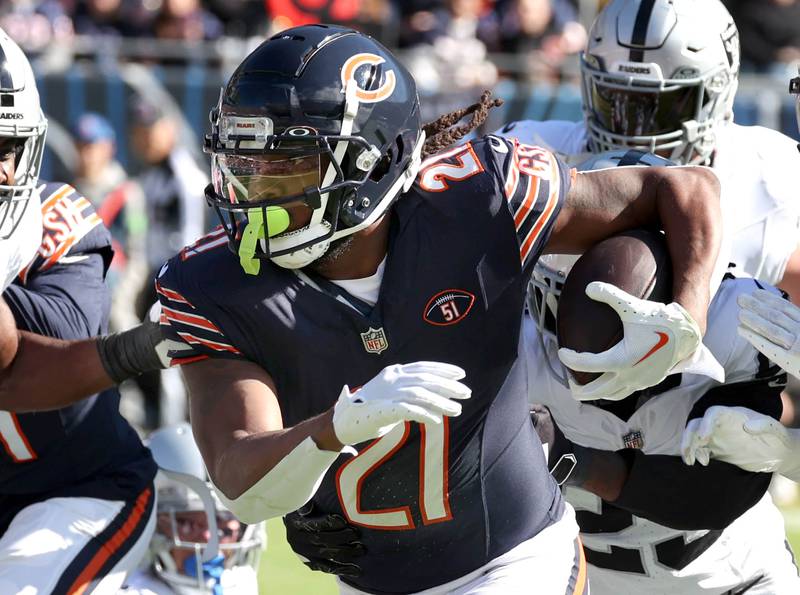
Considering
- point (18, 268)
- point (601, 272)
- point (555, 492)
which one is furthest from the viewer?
point (18, 268)

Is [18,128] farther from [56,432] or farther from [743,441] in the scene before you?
[743,441]

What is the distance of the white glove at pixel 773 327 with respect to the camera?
3.11 metres

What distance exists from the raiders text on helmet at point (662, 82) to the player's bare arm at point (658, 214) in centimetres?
112

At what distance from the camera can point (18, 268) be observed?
363cm

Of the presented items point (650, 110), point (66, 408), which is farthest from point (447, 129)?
point (66, 408)

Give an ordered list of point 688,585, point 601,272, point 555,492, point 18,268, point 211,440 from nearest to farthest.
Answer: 1. point 211,440
2. point 601,272
3. point 555,492
4. point 18,268
5. point 688,585

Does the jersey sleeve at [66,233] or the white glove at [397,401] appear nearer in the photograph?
the white glove at [397,401]

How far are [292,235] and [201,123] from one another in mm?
6180

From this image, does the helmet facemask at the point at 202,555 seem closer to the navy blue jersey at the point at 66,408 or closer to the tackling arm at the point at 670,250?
the navy blue jersey at the point at 66,408

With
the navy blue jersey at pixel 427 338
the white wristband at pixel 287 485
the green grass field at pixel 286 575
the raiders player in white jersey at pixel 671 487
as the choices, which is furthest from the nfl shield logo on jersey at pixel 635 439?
the green grass field at pixel 286 575

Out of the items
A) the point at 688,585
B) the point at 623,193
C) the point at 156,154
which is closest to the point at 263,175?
the point at 623,193

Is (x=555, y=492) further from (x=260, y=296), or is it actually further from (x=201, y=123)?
(x=201, y=123)

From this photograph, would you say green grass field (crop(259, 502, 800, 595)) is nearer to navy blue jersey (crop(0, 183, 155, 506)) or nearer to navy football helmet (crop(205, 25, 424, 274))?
navy blue jersey (crop(0, 183, 155, 506))

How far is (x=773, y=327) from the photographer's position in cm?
313
